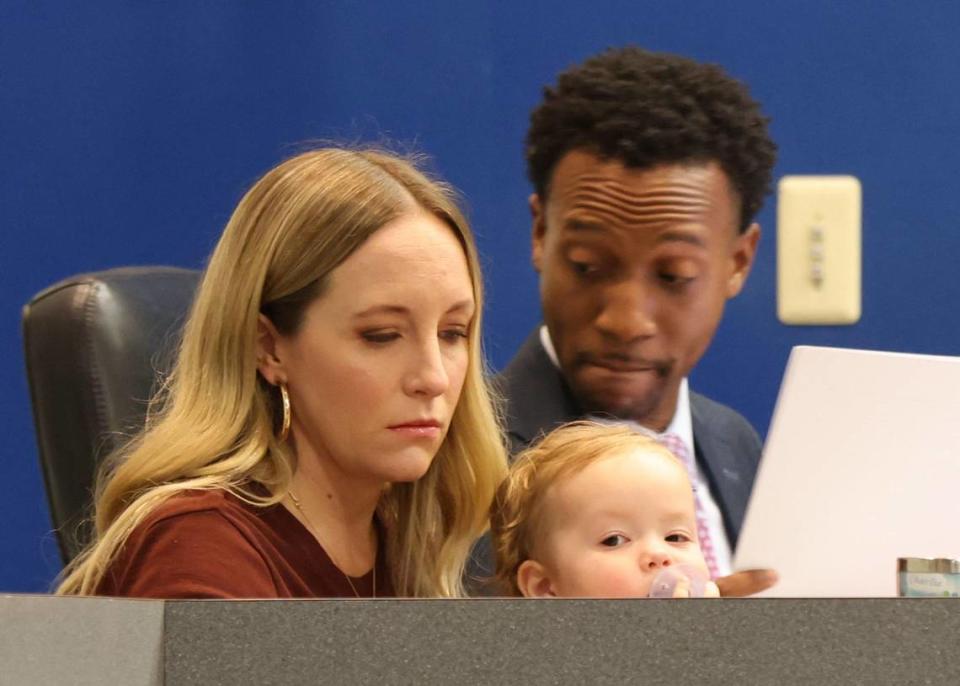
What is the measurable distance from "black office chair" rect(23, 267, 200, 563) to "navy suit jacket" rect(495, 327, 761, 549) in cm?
48

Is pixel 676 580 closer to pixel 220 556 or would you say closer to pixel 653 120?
pixel 220 556

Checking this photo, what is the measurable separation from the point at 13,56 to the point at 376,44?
49 cm

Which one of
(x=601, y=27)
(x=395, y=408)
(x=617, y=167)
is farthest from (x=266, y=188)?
(x=601, y=27)

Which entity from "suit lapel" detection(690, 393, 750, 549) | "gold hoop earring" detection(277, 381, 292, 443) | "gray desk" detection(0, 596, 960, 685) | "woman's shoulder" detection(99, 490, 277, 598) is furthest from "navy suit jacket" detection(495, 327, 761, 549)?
"gray desk" detection(0, 596, 960, 685)

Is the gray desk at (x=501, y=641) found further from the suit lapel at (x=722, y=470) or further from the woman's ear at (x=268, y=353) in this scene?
the suit lapel at (x=722, y=470)

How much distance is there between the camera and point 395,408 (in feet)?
4.02

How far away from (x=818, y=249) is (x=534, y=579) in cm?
91

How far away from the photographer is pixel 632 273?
196cm

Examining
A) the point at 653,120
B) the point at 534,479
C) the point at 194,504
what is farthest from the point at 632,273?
the point at 194,504

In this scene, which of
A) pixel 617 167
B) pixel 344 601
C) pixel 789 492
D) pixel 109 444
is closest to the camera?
pixel 344 601

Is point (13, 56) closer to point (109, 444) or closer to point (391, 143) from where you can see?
point (391, 143)

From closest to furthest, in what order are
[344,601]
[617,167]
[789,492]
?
1. [344,601]
2. [789,492]
3. [617,167]

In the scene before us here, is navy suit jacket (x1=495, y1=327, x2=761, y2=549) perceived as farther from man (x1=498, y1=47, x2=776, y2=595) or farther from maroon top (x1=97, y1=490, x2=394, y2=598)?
maroon top (x1=97, y1=490, x2=394, y2=598)

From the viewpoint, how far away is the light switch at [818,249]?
6.70 feet
